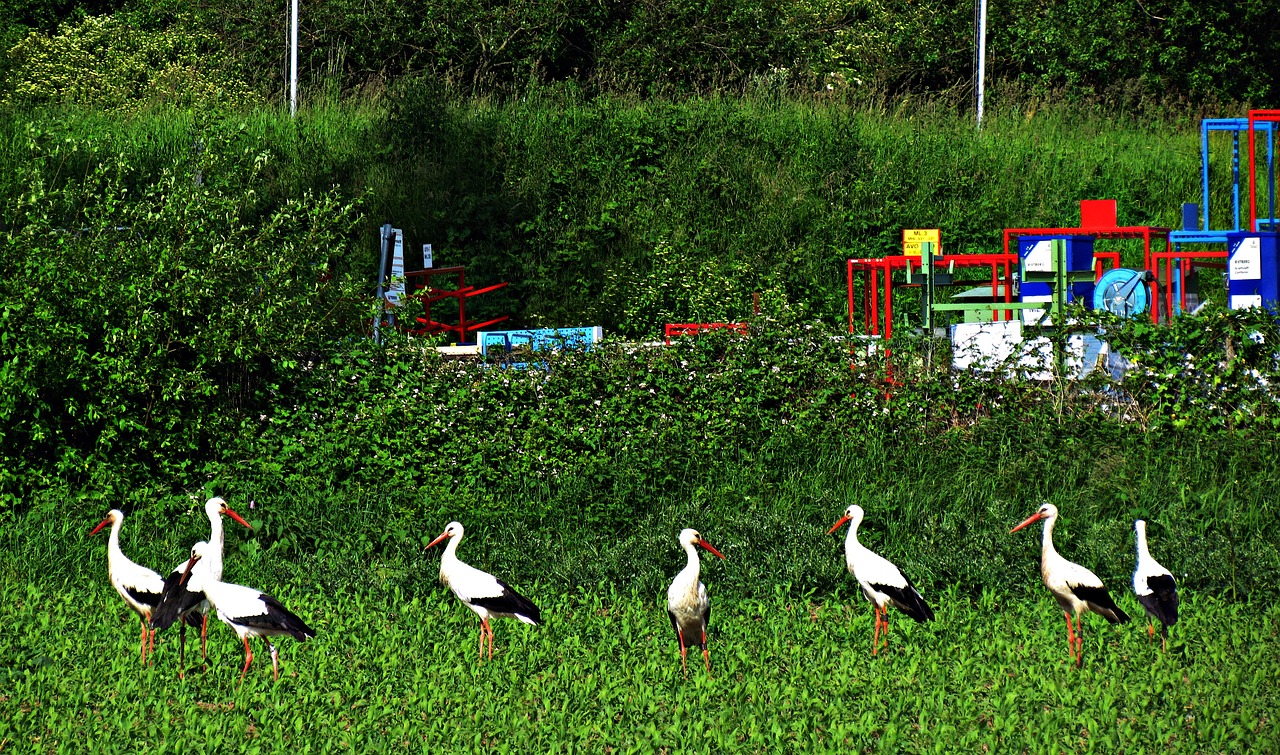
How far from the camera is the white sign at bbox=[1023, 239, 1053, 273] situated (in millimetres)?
14188

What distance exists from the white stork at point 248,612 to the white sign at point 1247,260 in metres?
9.38

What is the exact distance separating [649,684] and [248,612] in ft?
6.01

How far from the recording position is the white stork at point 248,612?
21.0 ft

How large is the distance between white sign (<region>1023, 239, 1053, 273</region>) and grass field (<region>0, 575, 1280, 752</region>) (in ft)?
22.7

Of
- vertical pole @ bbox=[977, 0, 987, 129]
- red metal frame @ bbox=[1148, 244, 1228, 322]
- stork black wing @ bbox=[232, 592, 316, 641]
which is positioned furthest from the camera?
vertical pole @ bbox=[977, 0, 987, 129]

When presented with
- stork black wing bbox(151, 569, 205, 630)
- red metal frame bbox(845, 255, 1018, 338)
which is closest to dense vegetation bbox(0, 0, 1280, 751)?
stork black wing bbox(151, 569, 205, 630)

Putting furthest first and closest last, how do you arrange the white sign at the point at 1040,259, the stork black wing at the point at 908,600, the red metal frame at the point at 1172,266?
the white sign at the point at 1040,259, the red metal frame at the point at 1172,266, the stork black wing at the point at 908,600

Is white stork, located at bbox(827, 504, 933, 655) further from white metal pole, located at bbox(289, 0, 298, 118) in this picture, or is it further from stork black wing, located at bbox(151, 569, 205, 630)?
white metal pole, located at bbox(289, 0, 298, 118)

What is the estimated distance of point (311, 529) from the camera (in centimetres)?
906

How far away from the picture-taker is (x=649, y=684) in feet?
20.9

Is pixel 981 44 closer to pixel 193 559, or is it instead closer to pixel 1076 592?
pixel 1076 592

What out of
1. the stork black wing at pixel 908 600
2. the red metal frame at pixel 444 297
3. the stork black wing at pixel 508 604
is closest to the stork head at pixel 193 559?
the stork black wing at pixel 508 604

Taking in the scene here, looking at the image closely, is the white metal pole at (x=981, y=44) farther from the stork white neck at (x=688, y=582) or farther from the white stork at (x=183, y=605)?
the white stork at (x=183, y=605)

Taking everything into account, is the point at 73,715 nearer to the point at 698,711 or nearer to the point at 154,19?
A: the point at 698,711
